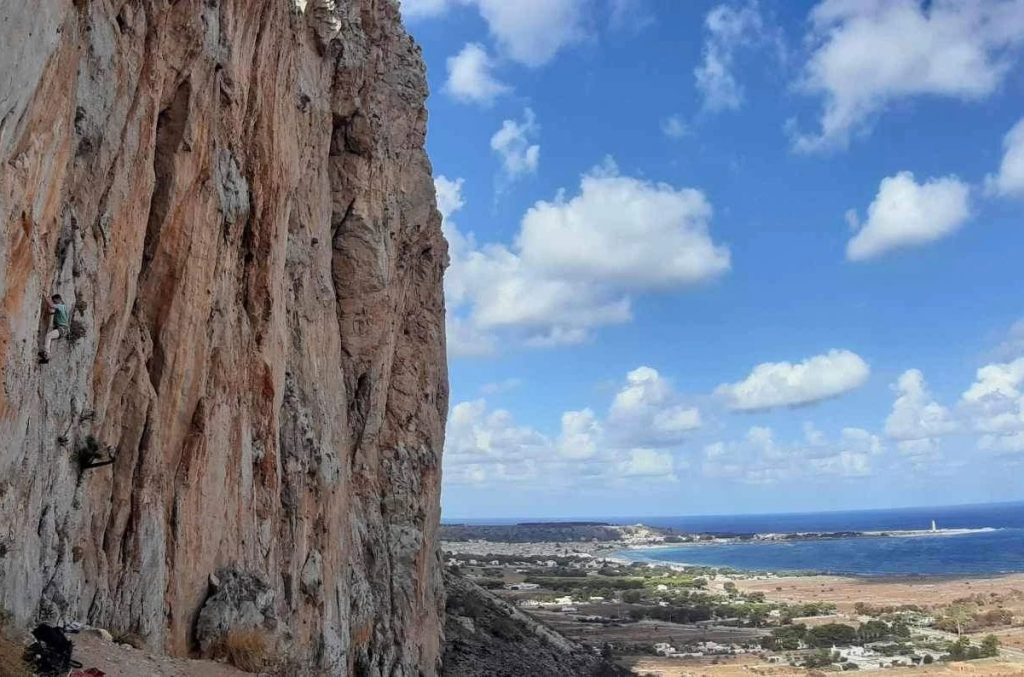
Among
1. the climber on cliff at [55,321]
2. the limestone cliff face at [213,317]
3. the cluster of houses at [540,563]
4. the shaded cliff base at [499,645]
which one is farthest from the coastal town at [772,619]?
the climber on cliff at [55,321]

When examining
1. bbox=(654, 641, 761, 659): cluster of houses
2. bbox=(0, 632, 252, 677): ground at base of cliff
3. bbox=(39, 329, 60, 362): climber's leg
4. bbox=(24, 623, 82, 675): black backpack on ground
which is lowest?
bbox=(654, 641, 761, 659): cluster of houses

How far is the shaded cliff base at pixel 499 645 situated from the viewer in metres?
37.4

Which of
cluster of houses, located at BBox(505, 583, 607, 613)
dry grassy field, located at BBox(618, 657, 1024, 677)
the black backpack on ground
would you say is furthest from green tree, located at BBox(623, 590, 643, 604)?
the black backpack on ground

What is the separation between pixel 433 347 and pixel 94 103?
2088 cm

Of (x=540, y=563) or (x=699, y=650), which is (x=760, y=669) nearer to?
(x=699, y=650)

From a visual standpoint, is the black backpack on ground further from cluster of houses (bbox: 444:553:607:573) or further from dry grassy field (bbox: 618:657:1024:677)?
cluster of houses (bbox: 444:553:607:573)

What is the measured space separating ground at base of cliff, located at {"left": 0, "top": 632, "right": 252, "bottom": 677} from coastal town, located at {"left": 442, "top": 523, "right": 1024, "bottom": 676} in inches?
1774

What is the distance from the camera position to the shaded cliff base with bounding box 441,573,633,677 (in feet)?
123

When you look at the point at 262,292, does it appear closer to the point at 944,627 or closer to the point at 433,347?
the point at 433,347

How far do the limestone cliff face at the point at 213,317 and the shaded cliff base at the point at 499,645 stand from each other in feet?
24.4

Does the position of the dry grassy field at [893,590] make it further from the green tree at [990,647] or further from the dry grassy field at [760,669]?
the dry grassy field at [760,669]

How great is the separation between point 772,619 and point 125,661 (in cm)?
9498

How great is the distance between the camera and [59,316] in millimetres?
12602

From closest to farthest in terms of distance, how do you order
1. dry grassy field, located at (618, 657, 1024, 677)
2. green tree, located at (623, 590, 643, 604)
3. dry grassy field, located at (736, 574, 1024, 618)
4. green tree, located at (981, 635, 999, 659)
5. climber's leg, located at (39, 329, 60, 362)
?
climber's leg, located at (39, 329, 60, 362) → dry grassy field, located at (618, 657, 1024, 677) → green tree, located at (981, 635, 999, 659) → dry grassy field, located at (736, 574, 1024, 618) → green tree, located at (623, 590, 643, 604)
